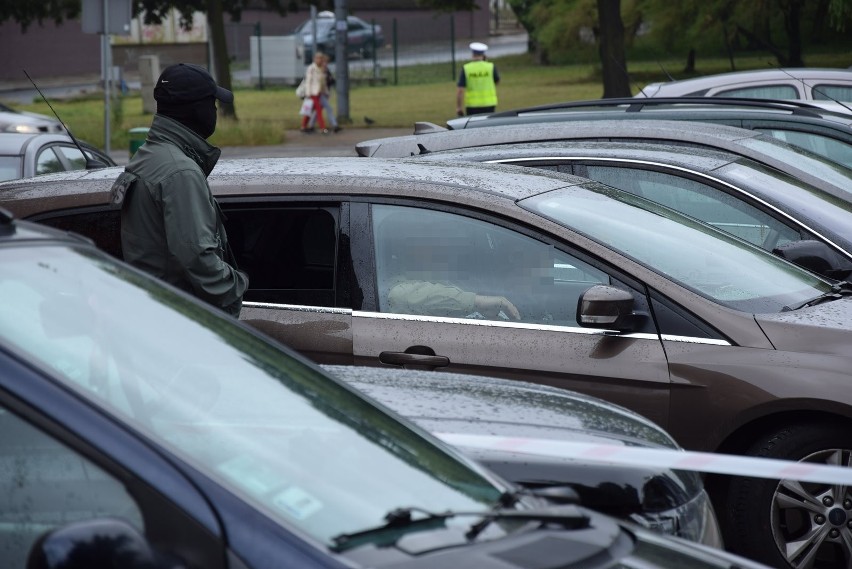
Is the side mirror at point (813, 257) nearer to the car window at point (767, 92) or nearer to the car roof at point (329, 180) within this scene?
the car roof at point (329, 180)

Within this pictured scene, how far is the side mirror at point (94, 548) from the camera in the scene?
197 centimetres

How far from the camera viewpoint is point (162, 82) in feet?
16.8

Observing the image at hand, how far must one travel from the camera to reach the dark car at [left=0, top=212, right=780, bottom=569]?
6.90 feet

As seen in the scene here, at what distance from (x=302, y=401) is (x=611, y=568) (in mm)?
764

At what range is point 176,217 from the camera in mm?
4840

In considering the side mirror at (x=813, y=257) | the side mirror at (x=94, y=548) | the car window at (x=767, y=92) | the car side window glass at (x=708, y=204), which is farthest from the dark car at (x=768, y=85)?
the side mirror at (x=94, y=548)

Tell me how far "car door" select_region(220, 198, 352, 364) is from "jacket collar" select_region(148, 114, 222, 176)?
487 millimetres

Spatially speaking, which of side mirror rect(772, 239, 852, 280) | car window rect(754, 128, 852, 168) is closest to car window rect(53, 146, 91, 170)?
car window rect(754, 128, 852, 168)

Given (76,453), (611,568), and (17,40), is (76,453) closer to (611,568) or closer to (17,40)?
(611,568)

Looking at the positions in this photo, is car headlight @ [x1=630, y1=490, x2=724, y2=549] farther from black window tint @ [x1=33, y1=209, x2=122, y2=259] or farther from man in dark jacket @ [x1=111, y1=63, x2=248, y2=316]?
black window tint @ [x1=33, y1=209, x2=122, y2=259]

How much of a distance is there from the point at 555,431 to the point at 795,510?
1646 mm

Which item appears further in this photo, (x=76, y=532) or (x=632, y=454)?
(x=632, y=454)

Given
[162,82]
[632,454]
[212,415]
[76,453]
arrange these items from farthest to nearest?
[162,82] < [632,454] < [212,415] < [76,453]

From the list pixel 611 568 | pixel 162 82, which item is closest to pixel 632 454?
pixel 611 568
